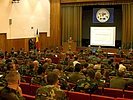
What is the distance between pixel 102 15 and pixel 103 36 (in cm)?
182

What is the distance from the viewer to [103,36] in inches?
886

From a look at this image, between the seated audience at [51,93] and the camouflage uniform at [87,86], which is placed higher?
the seated audience at [51,93]

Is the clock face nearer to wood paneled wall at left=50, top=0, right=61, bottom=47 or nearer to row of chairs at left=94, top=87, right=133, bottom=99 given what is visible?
wood paneled wall at left=50, top=0, right=61, bottom=47

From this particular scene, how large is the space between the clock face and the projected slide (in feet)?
2.43

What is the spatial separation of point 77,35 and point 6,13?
6.85 meters

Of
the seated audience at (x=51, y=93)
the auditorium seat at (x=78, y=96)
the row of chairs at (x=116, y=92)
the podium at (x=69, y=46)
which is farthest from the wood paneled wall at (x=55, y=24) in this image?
the seated audience at (x=51, y=93)

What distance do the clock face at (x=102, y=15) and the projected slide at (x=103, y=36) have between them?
0.74 meters

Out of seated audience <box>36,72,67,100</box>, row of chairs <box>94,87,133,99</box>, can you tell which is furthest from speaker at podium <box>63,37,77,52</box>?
seated audience <box>36,72,67,100</box>

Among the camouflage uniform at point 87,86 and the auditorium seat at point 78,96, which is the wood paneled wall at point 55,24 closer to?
the camouflage uniform at point 87,86

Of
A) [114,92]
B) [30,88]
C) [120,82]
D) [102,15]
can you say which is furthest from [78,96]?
[102,15]

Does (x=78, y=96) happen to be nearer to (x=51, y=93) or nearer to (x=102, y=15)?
(x=51, y=93)

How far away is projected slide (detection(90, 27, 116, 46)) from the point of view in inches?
878

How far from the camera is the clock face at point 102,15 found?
2278 cm

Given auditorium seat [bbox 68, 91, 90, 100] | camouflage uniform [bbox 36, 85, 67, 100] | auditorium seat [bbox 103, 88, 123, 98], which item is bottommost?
auditorium seat [bbox 103, 88, 123, 98]
